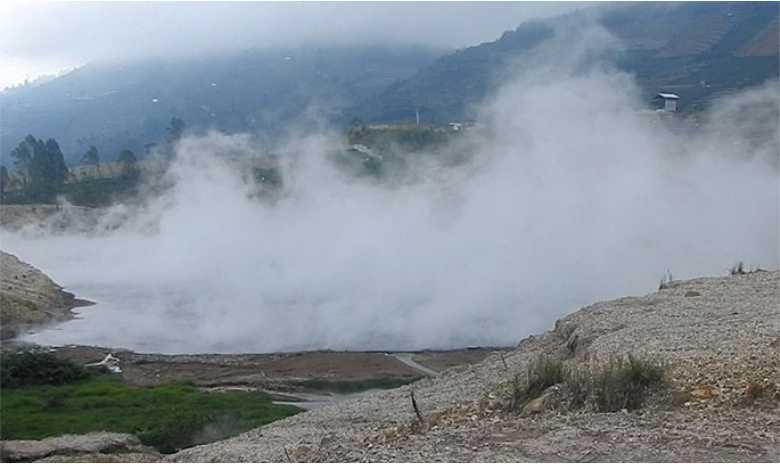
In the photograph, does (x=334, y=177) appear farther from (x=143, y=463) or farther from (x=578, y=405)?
(x=578, y=405)

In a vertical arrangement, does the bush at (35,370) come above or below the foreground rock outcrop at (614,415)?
below

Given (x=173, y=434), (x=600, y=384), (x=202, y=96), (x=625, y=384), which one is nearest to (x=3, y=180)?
(x=173, y=434)

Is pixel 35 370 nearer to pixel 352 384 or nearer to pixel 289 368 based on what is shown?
pixel 289 368

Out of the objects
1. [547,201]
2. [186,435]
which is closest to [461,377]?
[186,435]

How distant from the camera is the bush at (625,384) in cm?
756

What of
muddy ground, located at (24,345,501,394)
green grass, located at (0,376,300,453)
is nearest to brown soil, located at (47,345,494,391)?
muddy ground, located at (24,345,501,394)

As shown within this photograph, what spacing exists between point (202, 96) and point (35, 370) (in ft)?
440

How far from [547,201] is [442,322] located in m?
7.99

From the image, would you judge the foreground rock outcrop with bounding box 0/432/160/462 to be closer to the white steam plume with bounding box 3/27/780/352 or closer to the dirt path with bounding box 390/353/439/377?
the dirt path with bounding box 390/353/439/377

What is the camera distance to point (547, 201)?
36.7m

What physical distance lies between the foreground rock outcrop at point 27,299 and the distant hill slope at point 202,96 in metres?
65.0

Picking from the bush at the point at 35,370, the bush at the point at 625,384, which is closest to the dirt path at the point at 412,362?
the bush at the point at 35,370

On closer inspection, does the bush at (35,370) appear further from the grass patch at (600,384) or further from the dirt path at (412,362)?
the grass patch at (600,384)

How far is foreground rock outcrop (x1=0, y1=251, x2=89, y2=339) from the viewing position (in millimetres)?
37056
